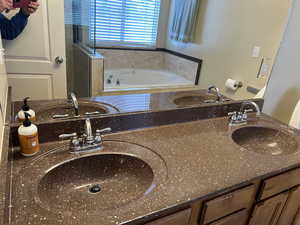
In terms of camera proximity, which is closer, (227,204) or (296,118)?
(227,204)

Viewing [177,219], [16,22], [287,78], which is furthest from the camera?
[287,78]

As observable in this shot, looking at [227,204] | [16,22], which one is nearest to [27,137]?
[16,22]

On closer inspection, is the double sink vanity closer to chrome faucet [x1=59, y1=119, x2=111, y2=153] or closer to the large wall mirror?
chrome faucet [x1=59, y1=119, x2=111, y2=153]

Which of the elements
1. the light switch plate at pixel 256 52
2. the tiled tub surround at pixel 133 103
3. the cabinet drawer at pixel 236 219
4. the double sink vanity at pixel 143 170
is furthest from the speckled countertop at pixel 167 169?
the light switch plate at pixel 256 52

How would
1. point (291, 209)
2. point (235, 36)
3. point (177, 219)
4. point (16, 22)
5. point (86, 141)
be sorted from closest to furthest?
point (177, 219) → point (16, 22) → point (86, 141) → point (291, 209) → point (235, 36)

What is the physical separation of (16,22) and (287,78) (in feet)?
6.20

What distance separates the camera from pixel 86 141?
109 centimetres

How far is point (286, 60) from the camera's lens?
1.75 m

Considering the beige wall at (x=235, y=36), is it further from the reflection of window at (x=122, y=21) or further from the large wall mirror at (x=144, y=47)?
the reflection of window at (x=122, y=21)

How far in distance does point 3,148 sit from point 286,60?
1.95 meters

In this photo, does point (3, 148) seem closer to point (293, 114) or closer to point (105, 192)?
point (105, 192)

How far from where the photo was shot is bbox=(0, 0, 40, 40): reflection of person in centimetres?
98

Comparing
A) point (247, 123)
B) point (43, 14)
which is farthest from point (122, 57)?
point (247, 123)

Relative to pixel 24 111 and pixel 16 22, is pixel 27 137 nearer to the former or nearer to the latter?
pixel 24 111
